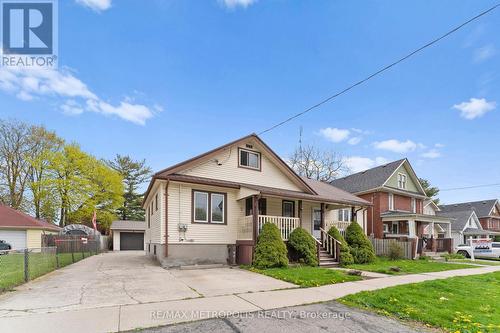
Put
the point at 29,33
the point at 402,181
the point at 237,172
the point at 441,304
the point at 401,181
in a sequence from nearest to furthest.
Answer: the point at 441,304 < the point at 29,33 < the point at 237,172 < the point at 401,181 < the point at 402,181

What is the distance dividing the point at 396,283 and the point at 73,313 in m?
8.37

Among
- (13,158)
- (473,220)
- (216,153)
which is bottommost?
(473,220)

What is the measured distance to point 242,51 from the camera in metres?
16.7

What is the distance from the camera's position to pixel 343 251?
14.6 meters

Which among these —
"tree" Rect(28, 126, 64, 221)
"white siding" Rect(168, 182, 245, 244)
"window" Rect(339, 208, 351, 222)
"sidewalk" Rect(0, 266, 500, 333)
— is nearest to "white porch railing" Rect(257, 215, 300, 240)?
"white siding" Rect(168, 182, 245, 244)

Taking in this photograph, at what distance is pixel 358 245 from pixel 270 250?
5669 mm

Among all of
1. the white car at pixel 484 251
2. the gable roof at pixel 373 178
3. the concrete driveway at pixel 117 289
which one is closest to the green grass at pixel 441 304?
the concrete driveway at pixel 117 289

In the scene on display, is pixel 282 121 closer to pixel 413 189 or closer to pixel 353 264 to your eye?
pixel 353 264

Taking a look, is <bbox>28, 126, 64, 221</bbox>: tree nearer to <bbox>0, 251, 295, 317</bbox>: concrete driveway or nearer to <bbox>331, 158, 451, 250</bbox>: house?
<bbox>0, 251, 295, 317</bbox>: concrete driveway

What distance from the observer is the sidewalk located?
4.84 m

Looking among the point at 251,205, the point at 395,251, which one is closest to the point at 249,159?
the point at 251,205

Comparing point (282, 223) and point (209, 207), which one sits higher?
point (209, 207)

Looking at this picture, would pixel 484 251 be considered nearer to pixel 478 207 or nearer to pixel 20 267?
pixel 478 207

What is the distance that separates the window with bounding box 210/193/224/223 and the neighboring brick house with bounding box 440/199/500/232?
4166 cm
